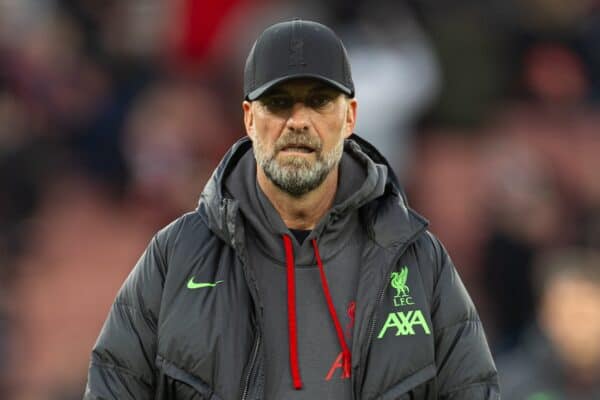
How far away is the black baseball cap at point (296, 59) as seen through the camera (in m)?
3.81

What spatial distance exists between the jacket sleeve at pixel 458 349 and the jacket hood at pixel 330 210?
0.61 ft

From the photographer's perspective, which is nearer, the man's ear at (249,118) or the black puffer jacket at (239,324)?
the black puffer jacket at (239,324)

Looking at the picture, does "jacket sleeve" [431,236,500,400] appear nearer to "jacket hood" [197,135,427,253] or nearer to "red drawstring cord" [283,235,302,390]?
"jacket hood" [197,135,427,253]

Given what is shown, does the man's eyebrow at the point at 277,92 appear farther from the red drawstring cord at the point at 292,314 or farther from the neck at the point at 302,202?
the red drawstring cord at the point at 292,314

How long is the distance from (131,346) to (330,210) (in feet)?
2.13

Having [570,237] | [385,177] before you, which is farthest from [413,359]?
[570,237]

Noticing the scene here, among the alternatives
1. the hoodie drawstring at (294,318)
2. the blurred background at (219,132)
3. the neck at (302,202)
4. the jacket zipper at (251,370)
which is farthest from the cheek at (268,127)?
the blurred background at (219,132)

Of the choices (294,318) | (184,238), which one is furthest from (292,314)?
(184,238)

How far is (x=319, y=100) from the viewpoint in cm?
385

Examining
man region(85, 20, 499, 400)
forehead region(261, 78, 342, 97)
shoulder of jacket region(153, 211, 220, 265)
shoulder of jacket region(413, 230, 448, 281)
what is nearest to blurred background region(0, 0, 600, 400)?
shoulder of jacket region(413, 230, 448, 281)

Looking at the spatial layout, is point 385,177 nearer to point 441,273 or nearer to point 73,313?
point 441,273

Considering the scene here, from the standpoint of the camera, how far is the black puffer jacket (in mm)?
3732

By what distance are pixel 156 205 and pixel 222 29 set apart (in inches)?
51.5

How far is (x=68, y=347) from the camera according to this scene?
30.3 feet
